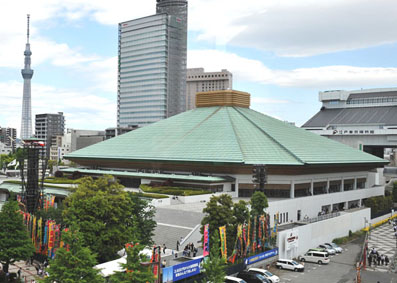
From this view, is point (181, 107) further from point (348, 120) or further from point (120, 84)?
point (348, 120)

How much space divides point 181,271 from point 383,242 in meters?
33.2

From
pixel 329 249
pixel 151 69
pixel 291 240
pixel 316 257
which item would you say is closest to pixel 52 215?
pixel 291 240

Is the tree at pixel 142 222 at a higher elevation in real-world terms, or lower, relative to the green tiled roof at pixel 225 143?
lower

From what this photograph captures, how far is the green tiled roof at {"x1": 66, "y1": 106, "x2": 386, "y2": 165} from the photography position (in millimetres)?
62562

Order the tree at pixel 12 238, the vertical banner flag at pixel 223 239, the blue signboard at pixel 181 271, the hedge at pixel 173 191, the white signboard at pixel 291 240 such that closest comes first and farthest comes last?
the blue signboard at pixel 181 271
the tree at pixel 12 238
the vertical banner flag at pixel 223 239
the white signboard at pixel 291 240
the hedge at pixel 173 191

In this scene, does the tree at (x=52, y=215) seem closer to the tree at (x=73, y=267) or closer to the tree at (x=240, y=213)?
the tree at (x=240, y=213)

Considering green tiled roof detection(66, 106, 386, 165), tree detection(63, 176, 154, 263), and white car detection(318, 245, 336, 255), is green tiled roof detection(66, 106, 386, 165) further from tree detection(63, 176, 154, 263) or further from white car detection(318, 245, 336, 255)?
tree detection(63, 176, 154, 263)

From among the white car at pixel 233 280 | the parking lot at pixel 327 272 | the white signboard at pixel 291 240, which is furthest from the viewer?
the white signboard at pixel 291 240

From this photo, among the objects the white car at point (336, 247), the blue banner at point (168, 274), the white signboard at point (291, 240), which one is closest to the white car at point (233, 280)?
the blue banner at point (168, 274)

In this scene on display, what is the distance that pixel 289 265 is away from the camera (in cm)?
3903

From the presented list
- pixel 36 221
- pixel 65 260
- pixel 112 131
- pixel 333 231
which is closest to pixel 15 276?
pixel 36 221

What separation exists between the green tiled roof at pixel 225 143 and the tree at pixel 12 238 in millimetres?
31684

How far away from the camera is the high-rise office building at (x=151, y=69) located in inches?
6560

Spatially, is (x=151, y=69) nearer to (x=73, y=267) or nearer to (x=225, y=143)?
(x=225, y=143)
